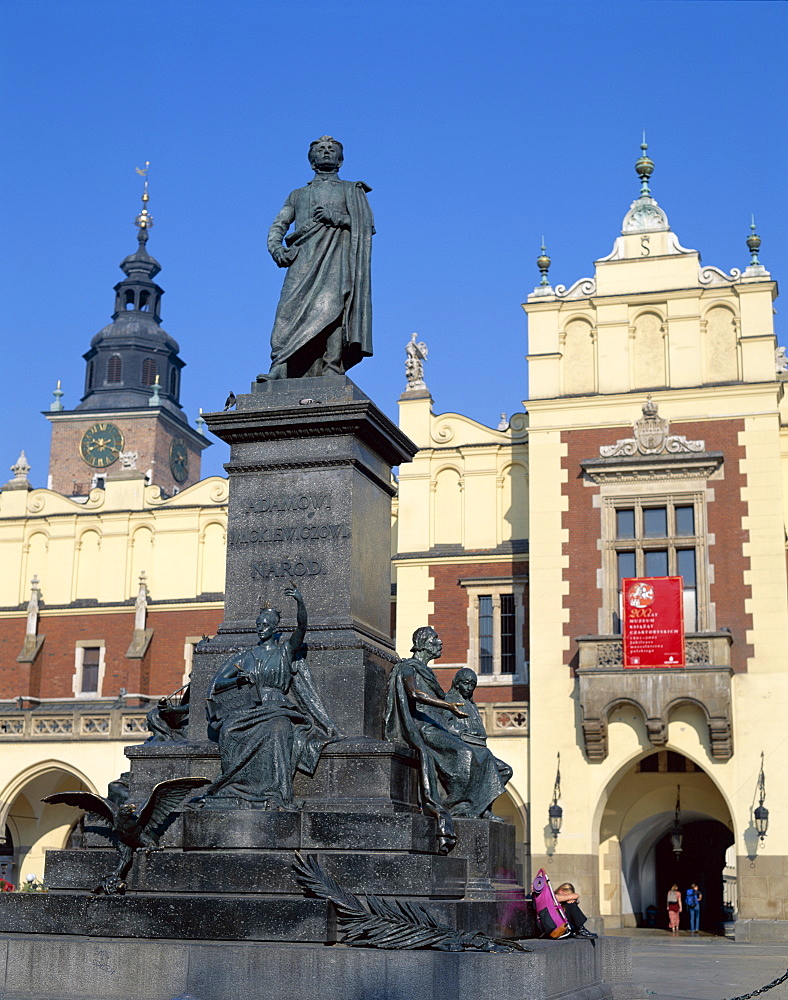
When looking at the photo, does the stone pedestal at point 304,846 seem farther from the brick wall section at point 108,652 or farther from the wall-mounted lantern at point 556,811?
the brick wall section at point 108,652

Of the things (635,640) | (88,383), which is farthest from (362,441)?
(88,383)

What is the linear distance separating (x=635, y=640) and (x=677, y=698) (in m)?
1.45

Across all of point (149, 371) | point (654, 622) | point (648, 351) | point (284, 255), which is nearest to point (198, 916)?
point (284, 255)

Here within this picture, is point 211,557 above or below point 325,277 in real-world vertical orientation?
above

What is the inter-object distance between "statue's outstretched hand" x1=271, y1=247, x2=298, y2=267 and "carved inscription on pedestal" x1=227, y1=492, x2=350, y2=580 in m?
2.08

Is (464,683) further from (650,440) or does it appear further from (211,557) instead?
(211,557)

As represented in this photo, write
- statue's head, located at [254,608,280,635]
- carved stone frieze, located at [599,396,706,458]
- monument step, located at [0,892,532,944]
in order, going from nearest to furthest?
monument step, located at [0,892,532,944] → statue's head, located at [254,608,280,635] → carved stone frieze, located at [599,396,706,458]

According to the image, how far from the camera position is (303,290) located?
436 inches

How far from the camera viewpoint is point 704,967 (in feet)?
58.7

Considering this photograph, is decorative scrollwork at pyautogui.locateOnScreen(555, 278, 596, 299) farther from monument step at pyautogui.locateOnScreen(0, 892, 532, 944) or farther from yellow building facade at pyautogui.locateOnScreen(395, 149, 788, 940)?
monument step at pyautogui.locateOnScreen(0, 892, 532, 944)

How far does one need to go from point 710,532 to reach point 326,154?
19.6 m

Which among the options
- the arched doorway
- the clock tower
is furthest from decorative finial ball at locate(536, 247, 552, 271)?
the clock tower

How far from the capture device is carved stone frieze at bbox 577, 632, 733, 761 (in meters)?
27.8

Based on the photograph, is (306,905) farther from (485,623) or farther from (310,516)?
(485,623)
